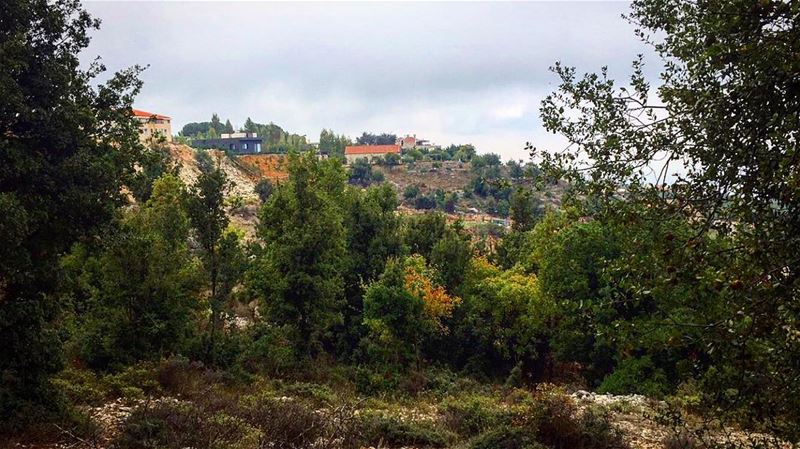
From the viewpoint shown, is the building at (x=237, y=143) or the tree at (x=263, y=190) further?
the building at (x=237, y=143)

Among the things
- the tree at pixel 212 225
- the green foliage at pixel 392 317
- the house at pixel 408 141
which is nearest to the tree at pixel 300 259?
the green foliage at pixel 392 317

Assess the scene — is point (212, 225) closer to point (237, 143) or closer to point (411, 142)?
point (237, 143)

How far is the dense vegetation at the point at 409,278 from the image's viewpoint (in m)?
4.72

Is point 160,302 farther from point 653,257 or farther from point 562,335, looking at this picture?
point 653,257

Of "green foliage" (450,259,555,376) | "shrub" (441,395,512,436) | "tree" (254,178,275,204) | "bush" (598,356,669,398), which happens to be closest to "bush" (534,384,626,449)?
"shrub" (441,395,512,436)

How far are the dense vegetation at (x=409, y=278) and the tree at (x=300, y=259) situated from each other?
3.6 inches

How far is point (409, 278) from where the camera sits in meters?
25.4

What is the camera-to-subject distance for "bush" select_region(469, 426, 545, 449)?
35.7ft

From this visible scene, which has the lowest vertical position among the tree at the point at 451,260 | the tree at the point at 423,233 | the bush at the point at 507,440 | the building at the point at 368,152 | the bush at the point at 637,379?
the bush at the point at 637,379

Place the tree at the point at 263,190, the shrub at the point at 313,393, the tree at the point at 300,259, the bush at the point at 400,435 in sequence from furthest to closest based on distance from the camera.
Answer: the tree at the point at 263,190
the tree at the point at 300,259
the shrub at the point at 313,393
the bush at the point at 400,435

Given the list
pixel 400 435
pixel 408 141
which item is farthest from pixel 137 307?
pixel 408 141

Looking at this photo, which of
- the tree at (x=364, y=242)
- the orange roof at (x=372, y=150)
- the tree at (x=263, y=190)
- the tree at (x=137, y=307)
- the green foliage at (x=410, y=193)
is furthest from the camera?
the orange roof at (x=372, y=150)

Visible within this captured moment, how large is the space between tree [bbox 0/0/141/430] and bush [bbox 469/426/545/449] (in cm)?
863

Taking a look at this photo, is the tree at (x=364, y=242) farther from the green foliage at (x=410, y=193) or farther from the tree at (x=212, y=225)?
the green foliage at (x=410, y=193)
